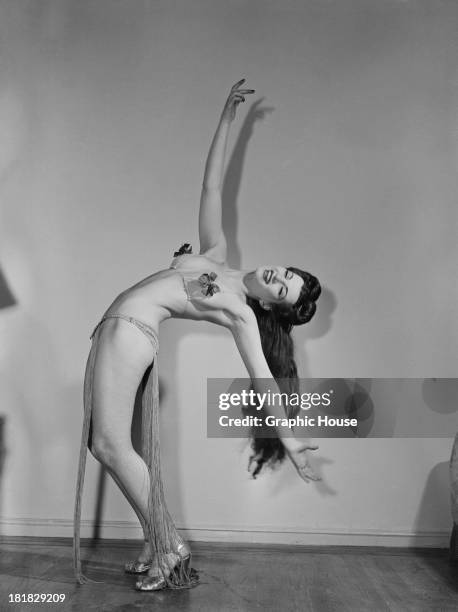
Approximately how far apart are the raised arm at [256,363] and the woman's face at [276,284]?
0.10m

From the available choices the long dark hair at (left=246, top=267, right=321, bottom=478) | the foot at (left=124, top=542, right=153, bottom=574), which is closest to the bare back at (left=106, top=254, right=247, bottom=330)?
the long dark hair at (left=246, top=267, right=321, bottom=478)

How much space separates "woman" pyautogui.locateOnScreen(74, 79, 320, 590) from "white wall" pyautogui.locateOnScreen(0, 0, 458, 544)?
142 millimetres

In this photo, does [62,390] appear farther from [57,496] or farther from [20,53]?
[20,53]

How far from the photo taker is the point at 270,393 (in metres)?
2.94

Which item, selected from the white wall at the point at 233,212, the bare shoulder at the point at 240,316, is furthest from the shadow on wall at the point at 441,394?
the bare shoulder at the point at 240,316

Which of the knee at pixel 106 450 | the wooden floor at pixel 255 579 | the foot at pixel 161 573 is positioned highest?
the knee at pixel 106 450

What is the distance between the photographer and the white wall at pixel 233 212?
3.04 metres

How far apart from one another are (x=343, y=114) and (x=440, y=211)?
0.62 meters

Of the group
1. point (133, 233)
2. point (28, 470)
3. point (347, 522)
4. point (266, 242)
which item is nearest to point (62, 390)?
point (28, 470)

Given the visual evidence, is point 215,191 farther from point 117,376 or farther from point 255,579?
point 255,579

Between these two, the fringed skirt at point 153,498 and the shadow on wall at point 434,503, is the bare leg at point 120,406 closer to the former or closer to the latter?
the fringed skirt at point 153,498

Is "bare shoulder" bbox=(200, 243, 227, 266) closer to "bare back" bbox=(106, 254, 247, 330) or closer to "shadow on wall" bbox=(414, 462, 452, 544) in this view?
"bare back" bbox=(106, 254, 247, 330)

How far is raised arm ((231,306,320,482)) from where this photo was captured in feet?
9.25

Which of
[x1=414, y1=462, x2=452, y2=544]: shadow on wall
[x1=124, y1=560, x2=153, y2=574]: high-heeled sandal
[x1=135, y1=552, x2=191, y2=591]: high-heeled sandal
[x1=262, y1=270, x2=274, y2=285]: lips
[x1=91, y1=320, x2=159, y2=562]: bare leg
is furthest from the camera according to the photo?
[x1=414, y1=462, x2=452, y2=544]: shadow on wall
